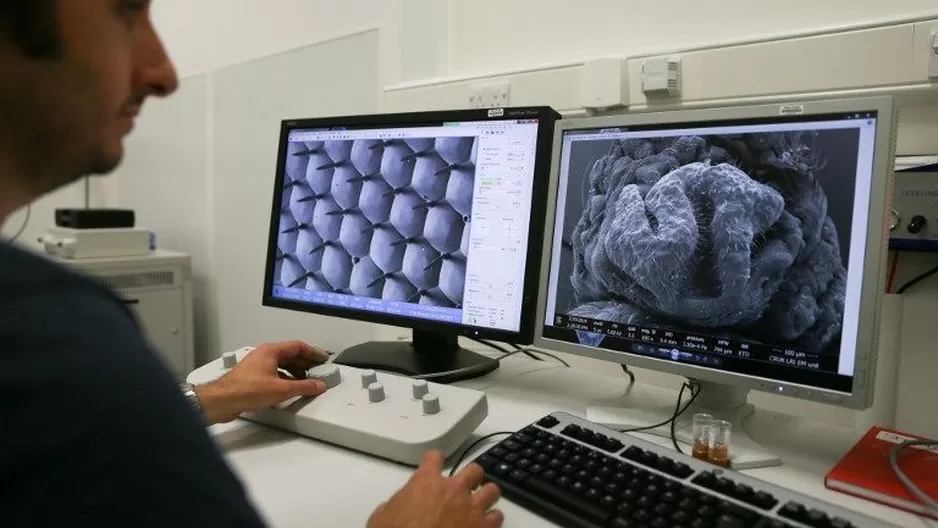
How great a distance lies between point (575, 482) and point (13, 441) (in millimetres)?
498

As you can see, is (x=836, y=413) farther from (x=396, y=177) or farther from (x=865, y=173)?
(x=396, y=177)

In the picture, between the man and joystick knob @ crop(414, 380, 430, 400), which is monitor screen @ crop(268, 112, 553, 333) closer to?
joystick knob @ crop(414, 380, 430, 400)

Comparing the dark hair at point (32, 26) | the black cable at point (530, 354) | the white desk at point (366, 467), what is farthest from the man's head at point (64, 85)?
the black cable at point (530, 354)

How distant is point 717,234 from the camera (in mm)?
839

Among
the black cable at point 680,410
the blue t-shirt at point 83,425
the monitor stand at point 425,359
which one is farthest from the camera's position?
the monitor stand at point 425,359

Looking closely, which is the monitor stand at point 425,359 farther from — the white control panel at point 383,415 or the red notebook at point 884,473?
the red notebook at point 884,473

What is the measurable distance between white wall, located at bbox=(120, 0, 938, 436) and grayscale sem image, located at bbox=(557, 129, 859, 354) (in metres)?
0.31

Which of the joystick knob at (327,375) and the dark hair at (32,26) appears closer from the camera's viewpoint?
the dark hair at (32,26)

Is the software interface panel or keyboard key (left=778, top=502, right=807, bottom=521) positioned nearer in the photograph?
keyboard key (left=778, top=502, right=807, bottom=521)

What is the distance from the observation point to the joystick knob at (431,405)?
0.83m

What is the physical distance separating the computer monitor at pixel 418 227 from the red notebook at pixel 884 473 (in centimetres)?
44

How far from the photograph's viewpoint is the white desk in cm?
68

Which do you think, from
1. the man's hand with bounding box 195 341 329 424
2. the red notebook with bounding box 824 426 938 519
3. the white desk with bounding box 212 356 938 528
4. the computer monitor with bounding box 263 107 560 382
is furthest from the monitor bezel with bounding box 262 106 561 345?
the red notebook with bounding box 824 426 938 519

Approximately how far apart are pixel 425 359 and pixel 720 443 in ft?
1.71
